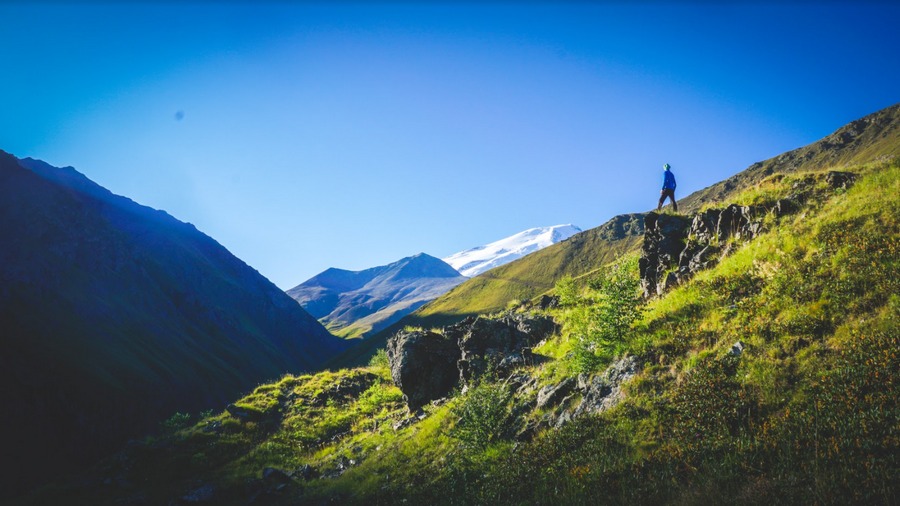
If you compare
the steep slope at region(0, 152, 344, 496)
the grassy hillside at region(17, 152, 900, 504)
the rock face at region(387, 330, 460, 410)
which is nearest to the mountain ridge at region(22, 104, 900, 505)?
the grassy hillside at region(17, 152, 900, 504)

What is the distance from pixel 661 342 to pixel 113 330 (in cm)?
13800

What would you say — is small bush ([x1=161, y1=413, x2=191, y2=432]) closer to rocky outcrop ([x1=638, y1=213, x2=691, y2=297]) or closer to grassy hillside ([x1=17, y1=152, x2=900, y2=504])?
grassy hillside ([x1=17, y1=152, x2=900, y2=504])

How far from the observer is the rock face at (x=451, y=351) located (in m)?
26.0

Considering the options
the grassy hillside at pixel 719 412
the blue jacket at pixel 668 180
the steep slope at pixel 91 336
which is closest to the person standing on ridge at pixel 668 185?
the blue jacket at pixel 668 180

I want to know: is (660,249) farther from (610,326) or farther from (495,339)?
(495,339)

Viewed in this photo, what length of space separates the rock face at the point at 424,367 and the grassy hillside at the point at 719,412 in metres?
3.61

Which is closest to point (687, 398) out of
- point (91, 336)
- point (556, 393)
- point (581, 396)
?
point (581, 396)

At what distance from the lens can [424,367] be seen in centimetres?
2719

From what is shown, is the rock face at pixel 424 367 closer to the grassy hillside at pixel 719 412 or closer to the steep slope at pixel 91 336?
the grassy hillside at pixel 719 412

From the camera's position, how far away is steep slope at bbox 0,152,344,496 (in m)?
75.1

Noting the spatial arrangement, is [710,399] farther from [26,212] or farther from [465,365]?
[26,212]

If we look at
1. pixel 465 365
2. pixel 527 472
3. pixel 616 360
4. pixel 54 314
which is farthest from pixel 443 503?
pixel 54 314

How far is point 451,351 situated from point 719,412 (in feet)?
65.3

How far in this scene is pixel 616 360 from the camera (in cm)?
1420
